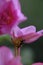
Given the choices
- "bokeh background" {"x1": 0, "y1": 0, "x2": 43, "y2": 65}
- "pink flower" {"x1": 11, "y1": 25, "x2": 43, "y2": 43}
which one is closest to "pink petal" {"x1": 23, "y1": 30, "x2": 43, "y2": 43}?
"pink flower" {"x1": 11, "y1": 25, "x2": 43, "y2": 43}

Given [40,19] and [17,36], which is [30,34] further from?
[40,19]

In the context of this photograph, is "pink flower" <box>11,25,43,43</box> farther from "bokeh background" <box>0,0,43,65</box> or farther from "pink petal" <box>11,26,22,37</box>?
"bokeh background" <box>0,0,43,65</box>

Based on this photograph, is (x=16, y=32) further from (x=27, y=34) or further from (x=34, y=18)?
(x=34, y=18)

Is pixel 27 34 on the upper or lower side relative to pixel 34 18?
lower

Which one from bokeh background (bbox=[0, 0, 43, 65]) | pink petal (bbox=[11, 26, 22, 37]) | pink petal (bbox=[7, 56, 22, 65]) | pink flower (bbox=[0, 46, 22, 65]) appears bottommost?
pink petal (bbox=[7, 56, 22, 65])

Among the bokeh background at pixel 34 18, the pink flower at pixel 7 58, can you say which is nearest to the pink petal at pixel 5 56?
the pink flower at pixel 7 58

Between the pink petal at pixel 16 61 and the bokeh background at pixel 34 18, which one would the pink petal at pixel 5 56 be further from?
the bokeh background at pixel 34 18

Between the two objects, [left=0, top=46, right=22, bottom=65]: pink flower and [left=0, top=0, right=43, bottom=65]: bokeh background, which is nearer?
[left=0, top=46, right=22, bottom=65]: pink flower

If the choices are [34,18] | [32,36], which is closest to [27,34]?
[32,36]
